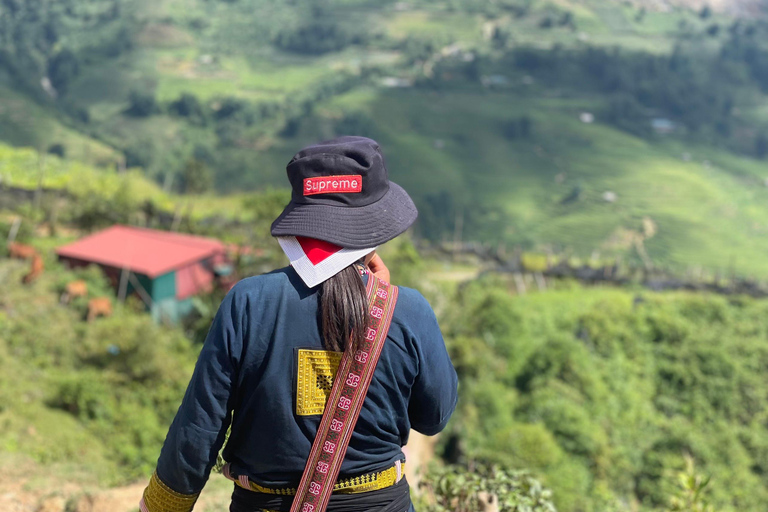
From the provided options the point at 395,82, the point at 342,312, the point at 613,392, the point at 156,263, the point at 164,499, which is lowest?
the point at 395,82

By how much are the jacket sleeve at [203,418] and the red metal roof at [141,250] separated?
12.1 metres

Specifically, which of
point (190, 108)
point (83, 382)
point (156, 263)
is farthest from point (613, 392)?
point (190, 108)

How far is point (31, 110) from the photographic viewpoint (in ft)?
156

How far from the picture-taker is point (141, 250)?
46.7ft

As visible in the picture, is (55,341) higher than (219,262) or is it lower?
higher

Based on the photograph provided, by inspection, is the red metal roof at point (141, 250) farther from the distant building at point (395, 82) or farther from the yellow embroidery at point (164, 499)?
→ the distant building at point (395, 82)

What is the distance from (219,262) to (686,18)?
68.0 m

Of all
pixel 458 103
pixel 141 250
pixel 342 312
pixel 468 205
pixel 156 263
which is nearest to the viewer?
pixel 342 312

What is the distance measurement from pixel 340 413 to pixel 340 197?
1.56ft

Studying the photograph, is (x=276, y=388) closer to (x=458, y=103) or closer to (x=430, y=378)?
(x=430, y=378)

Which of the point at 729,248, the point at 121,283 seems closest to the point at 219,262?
the point at 121,283

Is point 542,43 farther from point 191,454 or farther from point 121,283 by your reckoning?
point 191,454

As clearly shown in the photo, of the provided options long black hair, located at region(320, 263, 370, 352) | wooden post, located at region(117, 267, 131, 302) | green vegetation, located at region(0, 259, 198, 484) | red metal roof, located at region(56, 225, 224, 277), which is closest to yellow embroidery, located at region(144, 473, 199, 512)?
long black hair, located at region(320, 263, 370, 352)

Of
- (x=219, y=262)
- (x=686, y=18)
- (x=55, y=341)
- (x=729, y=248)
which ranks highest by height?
(x=55, y=341)
